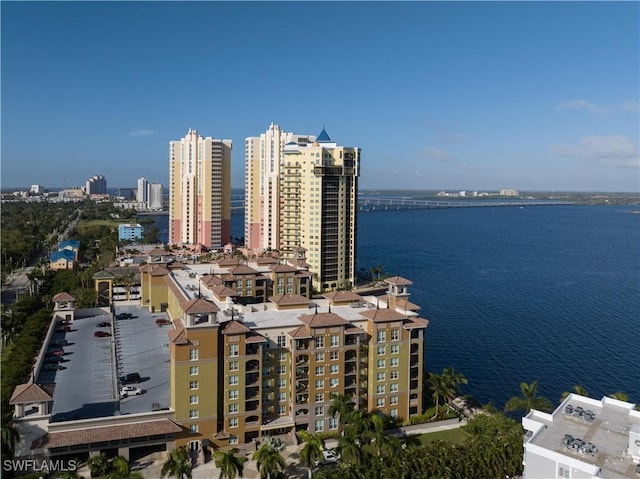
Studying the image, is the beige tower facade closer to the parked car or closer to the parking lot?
the parking lot

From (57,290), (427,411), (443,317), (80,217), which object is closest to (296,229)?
(443,317)

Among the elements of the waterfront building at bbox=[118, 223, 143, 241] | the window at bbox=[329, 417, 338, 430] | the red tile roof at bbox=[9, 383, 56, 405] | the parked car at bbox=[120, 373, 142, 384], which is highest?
the waterfront building at bbox=[118, 223, 143, 241]

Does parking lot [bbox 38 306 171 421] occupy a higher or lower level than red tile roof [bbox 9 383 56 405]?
lower

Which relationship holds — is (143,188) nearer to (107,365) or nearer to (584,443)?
(107,365)

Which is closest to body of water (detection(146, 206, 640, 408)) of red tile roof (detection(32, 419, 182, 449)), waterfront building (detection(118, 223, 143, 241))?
red tile roof (detection(32, 419, 182, 449))

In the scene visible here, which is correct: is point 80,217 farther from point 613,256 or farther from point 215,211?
point 613,256

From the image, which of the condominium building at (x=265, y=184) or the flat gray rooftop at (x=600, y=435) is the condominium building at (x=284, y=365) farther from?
the condominium building at (x=265, y=184)
